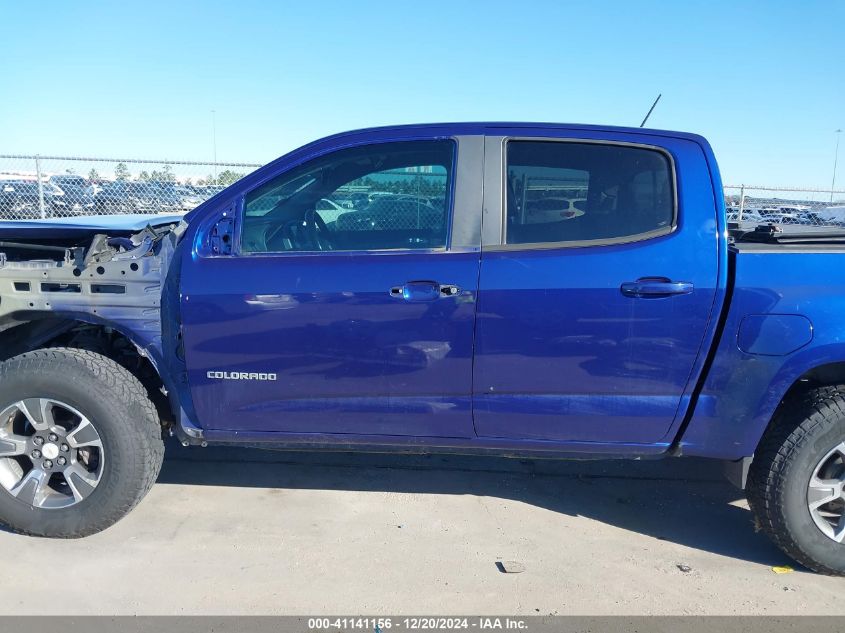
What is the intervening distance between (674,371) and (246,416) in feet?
6.42

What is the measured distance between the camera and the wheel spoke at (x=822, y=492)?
281 centimetres

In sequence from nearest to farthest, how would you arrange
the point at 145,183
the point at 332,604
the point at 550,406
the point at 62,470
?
1. the point at 332,604
2. the point at 550,406
3. the point at 62,470
4. the point at 145,183

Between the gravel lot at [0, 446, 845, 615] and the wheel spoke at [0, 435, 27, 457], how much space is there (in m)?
0.44

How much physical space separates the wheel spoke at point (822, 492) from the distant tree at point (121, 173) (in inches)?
360

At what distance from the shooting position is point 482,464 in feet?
13.2

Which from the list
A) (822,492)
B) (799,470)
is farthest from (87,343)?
(822,492)

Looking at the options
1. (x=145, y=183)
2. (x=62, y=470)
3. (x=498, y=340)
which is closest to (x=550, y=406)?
(x=498, y=340)

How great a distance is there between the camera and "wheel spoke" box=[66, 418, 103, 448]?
2947 millimetres

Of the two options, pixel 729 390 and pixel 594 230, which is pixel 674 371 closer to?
pixel 729 390

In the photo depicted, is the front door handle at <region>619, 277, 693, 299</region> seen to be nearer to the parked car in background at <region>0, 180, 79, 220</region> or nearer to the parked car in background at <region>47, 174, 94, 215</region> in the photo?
the parked car in background at <region>47, 174, 94, 215</region>

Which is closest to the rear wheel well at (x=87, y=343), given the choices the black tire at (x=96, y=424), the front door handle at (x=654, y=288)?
the black tire at (x=96, y=424)

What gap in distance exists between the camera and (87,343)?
11.0 ft
